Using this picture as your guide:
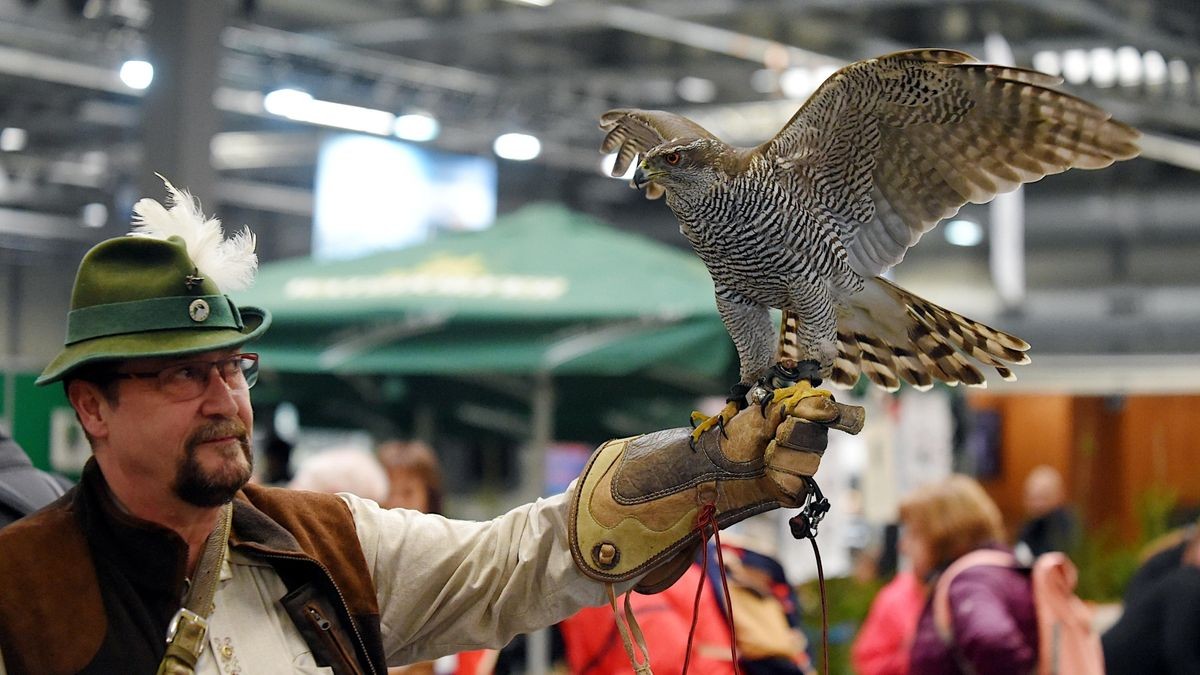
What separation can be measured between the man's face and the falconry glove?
45cm

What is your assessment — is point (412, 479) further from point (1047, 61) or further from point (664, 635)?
point (1047, 61)

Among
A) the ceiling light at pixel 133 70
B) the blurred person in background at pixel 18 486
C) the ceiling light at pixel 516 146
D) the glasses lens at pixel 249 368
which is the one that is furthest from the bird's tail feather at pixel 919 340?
the ceiling light at pixel 516 146

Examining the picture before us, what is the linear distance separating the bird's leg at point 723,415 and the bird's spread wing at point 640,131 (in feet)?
0.99

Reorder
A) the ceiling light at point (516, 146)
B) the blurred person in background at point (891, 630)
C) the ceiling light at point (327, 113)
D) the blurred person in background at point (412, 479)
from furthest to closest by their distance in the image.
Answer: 1. the ceiling light at point (516, 146)
2. the ceiling light at point (327, 113)
3. the blurred person in background at point (891, 630)
4. the blurred person in background at point (412, 479)

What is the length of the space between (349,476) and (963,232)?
10990mm

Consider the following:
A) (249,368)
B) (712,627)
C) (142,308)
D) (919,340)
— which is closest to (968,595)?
(712,627)

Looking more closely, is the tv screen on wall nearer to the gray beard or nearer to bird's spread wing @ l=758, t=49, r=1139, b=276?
bird's spread wing @ l=758, t=49, r=1139, b=276

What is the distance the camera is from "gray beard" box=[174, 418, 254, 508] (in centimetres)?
169

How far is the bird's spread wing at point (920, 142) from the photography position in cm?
184

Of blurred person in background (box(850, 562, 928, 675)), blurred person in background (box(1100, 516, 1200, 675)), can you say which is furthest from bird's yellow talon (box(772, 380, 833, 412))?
blurred person in background (box(1100, 516, 1200, 675))

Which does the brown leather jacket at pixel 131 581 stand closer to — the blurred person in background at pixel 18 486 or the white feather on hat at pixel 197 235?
the white feather on hat at pixel 197 235

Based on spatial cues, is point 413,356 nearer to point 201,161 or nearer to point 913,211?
point 201,161

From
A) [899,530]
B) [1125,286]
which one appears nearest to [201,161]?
[899,530]

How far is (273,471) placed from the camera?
17.0 ft
